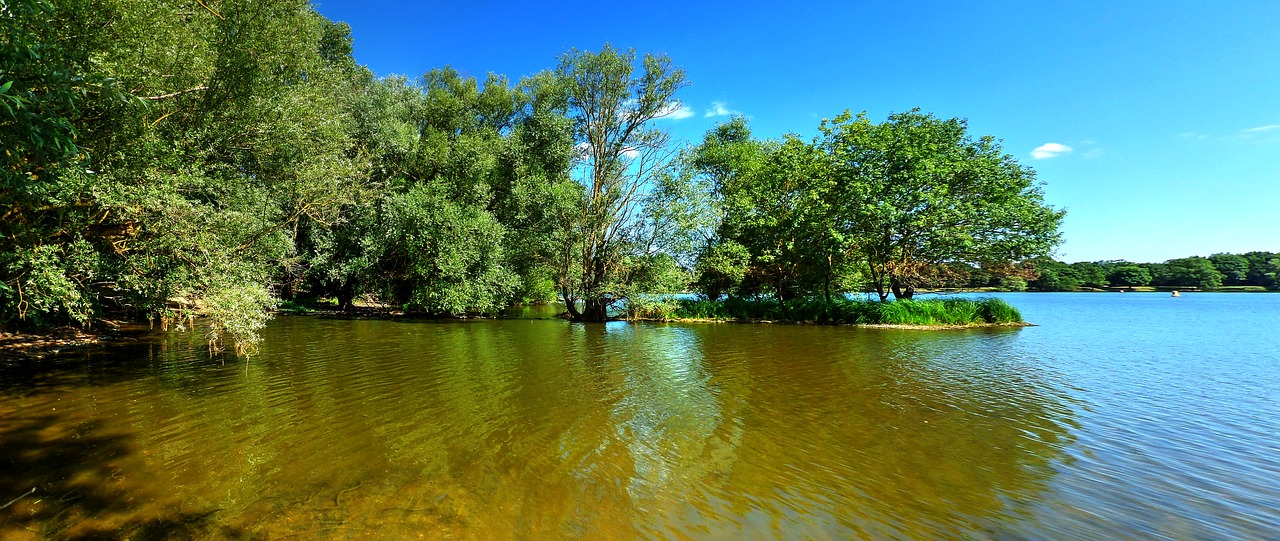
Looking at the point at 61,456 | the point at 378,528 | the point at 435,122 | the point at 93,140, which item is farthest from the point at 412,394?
the point at 435,122

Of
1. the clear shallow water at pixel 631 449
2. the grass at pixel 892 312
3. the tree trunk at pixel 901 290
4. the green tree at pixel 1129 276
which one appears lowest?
the clear shallow water at pixel 631 449

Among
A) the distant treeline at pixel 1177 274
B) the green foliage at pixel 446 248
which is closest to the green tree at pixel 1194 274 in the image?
the distant treeline at pixel 1177 274

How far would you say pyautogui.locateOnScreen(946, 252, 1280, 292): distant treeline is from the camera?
92.1 meters

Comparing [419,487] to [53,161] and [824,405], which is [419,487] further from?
[824,405]

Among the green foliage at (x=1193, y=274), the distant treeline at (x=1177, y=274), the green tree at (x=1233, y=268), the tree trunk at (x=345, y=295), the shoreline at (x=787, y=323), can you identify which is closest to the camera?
the shoreline at (x=787, y=323)

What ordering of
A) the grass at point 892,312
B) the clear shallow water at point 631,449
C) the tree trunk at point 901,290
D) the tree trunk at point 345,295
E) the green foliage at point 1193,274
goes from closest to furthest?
the clear shallow water at point 631,449 < the grass at point 892,312 < the tree trunk at point 901,290 < the tree trunk at point 345,295 < the green foliage at point 1193,274

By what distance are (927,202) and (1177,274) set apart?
11909cm

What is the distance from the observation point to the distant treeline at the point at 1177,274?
9206 centimetres

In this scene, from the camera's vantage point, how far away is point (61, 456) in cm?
665

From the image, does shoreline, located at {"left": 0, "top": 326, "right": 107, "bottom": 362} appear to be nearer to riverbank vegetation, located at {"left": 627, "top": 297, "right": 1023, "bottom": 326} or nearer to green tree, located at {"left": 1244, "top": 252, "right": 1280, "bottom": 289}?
riverbank vegetation, located at {"left": 627, "top": 297, "right": 1023, "bottom": 326}

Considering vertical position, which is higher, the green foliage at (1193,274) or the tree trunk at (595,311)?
the green foliage at (1193,274)

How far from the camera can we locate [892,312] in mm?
28328

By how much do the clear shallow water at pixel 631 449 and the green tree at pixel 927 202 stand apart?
1487cm

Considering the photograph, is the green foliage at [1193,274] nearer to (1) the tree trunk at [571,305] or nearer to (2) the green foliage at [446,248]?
(1) the tree trunk at [571,305]
